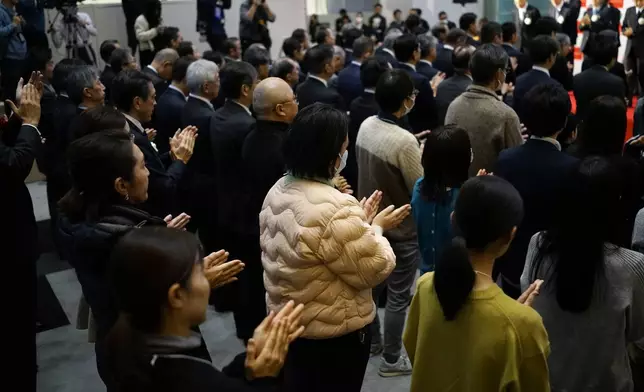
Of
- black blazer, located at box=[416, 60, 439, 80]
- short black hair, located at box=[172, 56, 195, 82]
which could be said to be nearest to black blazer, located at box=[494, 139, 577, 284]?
short black hair, located at box=[172, 56, 195, 82]

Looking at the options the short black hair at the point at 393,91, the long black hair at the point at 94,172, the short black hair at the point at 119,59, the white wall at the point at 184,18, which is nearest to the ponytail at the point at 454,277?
the long black hair at the point at 94,172

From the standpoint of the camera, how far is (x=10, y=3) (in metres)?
5.98

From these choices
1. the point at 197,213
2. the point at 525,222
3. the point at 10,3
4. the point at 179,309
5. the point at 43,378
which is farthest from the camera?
the point at 10,3

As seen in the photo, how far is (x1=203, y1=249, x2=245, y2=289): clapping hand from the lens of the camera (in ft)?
6.47

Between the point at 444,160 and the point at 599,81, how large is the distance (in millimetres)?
2227

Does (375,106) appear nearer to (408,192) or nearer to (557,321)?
(408,192)

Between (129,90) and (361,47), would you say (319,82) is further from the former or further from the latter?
(129,90)

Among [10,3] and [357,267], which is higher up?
[10,3]

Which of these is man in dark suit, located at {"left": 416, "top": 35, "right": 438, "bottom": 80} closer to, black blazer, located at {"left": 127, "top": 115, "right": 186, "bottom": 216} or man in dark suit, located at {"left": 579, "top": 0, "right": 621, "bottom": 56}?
black blazer, located at {"left": 127, "top": 115, "right": 186, "bottom": 216}

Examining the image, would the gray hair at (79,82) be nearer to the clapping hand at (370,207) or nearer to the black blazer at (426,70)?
the clapping hand at (370,207)

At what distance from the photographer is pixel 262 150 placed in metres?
2.99

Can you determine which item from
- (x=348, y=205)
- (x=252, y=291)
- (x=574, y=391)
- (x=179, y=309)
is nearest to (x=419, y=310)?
(x=348, y=205)

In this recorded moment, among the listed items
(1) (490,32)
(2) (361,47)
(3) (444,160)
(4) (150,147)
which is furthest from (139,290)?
(1) (490,32)

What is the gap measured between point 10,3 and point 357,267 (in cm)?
523
